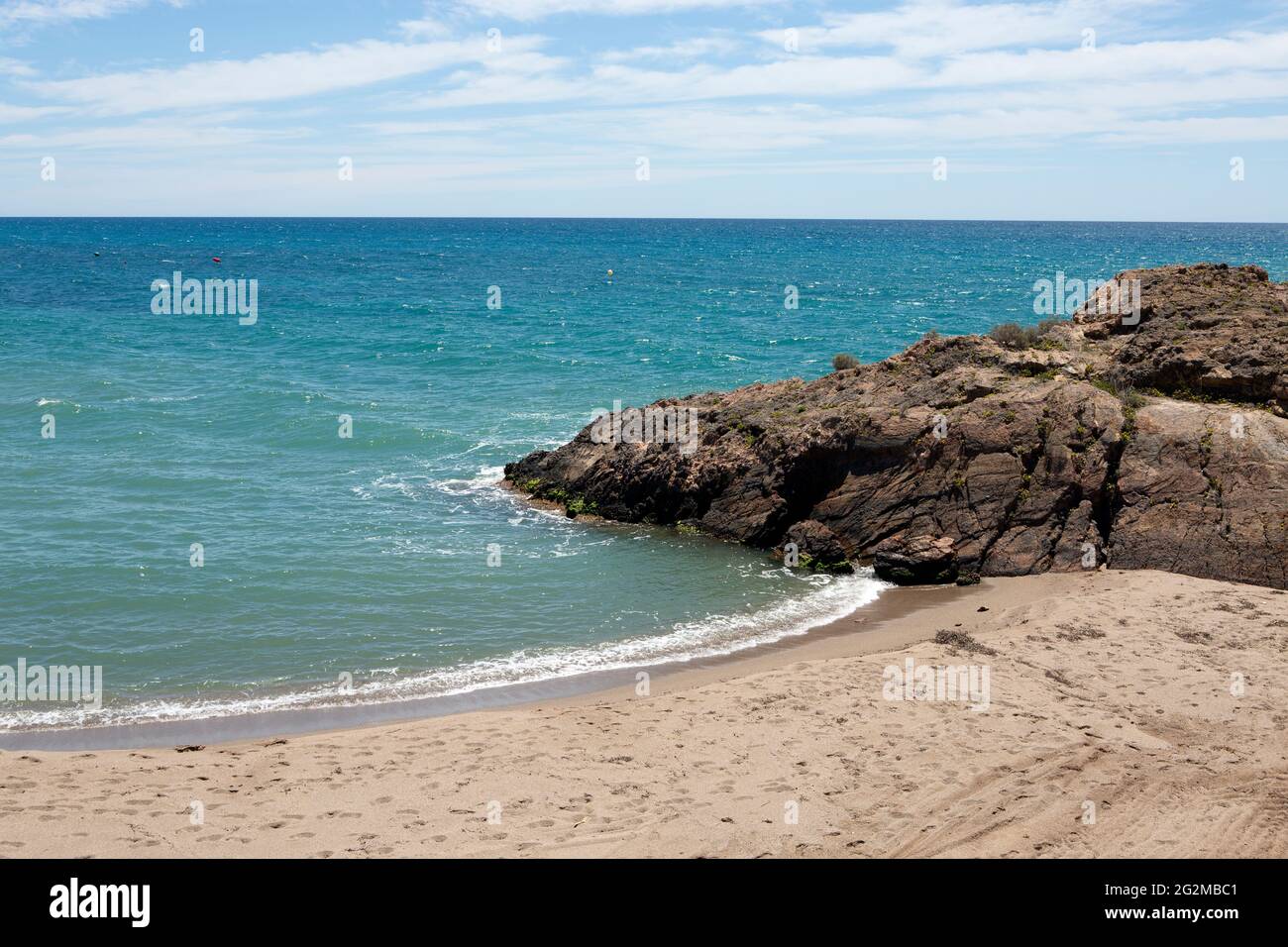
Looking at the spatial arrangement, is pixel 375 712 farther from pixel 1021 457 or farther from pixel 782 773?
pixel 1021 457

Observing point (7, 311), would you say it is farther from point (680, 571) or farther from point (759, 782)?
point (759, 782)

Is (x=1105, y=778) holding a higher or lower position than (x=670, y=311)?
lower

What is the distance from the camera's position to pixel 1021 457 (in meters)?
19.3

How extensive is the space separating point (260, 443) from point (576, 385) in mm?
12397

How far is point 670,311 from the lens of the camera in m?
61.2

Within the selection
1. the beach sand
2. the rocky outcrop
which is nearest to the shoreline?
the beach sand

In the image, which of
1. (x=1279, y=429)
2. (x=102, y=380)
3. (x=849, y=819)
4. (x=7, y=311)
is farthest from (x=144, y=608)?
(x=7, y=311)

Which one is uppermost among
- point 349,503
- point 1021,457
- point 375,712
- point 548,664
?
point 1021,457

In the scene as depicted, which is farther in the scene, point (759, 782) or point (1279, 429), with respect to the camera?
point (1279, 429)

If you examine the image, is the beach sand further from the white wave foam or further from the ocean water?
the ocean water

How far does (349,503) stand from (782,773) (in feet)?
48.1

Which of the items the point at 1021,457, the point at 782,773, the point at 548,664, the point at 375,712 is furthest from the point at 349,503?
the point at 782,773

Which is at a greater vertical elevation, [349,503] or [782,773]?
[349,503]
